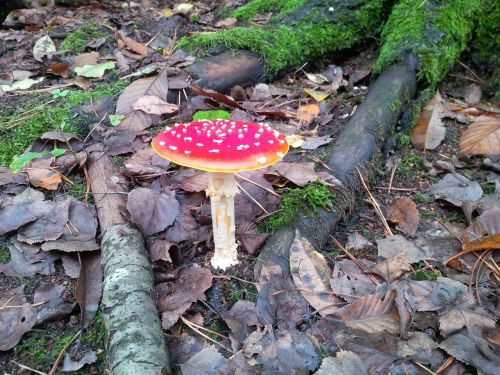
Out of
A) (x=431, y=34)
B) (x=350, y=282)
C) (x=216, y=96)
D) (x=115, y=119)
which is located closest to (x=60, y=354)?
(x=350, y=282)

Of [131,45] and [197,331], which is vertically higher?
[131,45]

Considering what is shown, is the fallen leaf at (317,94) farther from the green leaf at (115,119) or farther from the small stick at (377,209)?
the green leaf at (115,119)

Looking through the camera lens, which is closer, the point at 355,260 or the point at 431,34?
the point at 355,260

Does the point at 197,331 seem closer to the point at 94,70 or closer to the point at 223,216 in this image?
the point at 223,216

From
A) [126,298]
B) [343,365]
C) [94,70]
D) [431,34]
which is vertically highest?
[431,34]

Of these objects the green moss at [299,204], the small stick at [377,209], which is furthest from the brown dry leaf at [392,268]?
the green moss at [299,204]

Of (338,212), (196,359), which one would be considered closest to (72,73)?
(338,212)

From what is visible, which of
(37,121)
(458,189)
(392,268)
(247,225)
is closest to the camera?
(392,268)

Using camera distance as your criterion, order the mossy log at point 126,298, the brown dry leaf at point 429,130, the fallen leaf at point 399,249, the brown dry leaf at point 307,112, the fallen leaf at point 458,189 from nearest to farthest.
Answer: the mossy log at point 126,298 < the fallen leaf at point 399,249 < the fallen leaf at point 458,189 < the brown dry leaf at point 429,130 < the brown dry leaf at point 307,112
